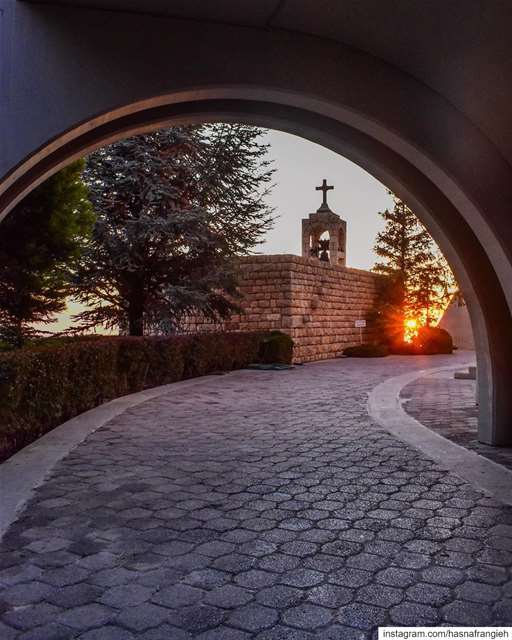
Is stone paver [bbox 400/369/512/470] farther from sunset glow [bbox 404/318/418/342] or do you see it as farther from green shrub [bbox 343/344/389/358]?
sunset glow [bbox 404/318/418/342]

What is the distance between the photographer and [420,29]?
3863 millimetres

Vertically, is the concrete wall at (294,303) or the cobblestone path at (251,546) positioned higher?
the concrete wall at (294,303)

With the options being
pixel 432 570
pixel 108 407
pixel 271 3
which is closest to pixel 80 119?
pixel 271 3

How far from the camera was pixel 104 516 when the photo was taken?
3809 millimetres

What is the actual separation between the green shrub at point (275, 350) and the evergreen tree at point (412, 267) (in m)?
10.4

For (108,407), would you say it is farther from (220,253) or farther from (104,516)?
(220,253)

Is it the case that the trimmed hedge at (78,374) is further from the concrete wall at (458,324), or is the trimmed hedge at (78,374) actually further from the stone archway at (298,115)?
the concrete wall at (458,324)

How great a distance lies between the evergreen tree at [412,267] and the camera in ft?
87.1

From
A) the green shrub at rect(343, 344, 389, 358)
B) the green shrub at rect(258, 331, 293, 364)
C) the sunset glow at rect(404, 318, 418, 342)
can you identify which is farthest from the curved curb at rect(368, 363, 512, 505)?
the sunset glow at rect(404, 318, 418, 342)

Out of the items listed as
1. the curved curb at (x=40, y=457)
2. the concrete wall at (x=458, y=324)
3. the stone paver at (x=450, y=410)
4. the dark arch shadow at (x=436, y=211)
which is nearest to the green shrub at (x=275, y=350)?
the stone paver at (x=450, y=410)

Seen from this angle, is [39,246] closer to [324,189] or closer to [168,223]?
[168,223]

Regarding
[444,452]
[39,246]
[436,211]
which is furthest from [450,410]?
[39,246]

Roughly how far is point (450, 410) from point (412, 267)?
20.4 m

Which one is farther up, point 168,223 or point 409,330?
point 168,223
